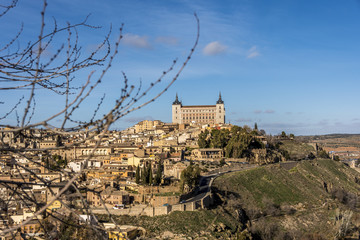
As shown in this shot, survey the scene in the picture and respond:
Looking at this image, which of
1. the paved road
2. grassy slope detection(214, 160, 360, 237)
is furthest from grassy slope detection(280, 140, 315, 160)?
the paved road

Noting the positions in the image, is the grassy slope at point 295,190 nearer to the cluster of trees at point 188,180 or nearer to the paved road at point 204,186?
the paved road at point 204,186

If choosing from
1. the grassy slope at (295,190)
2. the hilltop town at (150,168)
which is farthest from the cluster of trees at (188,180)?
the grassy slope at (295,190)

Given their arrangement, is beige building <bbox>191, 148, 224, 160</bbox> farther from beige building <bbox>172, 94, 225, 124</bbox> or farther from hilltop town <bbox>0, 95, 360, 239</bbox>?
beige building <bbox>172, 94, 225, 124</bbox>

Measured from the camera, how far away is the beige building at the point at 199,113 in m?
70.8

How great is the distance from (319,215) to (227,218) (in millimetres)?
8379

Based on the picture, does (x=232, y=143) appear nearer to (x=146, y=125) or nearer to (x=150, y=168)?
(x=150, y=168)

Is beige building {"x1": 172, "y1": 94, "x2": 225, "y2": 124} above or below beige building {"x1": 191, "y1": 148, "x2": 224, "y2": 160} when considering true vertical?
above

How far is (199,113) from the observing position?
71.9 meters

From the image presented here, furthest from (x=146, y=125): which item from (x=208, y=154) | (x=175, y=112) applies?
(x=208, y=154)

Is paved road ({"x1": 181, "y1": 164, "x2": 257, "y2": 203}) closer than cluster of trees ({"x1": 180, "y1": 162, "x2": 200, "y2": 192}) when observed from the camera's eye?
Yes

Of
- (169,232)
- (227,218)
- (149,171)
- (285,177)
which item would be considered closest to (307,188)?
(285,177)

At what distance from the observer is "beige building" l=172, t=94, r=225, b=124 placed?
232 ft

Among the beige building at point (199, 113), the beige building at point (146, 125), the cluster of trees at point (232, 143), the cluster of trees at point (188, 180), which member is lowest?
the cluster of trees at point (188, 180)

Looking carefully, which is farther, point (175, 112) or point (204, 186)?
point (175, 112)
